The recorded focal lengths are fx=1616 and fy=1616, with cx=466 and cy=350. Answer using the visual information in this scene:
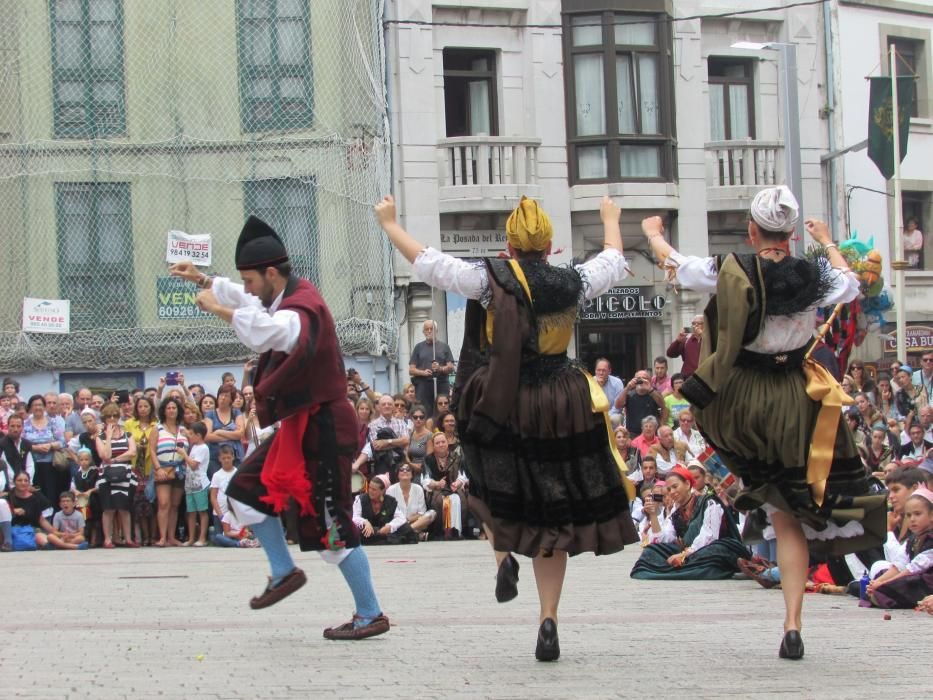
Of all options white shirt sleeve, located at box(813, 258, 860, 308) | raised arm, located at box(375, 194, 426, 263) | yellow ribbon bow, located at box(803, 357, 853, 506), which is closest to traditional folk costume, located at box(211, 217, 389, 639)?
raised arm, located at box(375, 194, 426, 263)

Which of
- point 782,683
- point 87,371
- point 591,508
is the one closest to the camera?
point 782,683

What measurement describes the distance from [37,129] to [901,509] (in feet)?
56.8

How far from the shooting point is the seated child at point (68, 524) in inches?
670

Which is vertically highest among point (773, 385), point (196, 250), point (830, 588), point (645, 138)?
point (645, 138)

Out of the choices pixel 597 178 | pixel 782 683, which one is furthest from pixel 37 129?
pixel 782 683

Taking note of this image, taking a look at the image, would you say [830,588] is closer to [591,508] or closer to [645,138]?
[591,508]

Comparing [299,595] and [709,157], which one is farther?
[709,157]

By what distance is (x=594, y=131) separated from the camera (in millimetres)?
26953

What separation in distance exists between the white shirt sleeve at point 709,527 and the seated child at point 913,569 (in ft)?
7.09

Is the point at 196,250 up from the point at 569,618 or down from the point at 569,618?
up

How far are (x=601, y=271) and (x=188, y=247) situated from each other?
17702 millimetres

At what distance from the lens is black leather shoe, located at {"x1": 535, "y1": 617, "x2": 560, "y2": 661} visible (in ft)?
21.6

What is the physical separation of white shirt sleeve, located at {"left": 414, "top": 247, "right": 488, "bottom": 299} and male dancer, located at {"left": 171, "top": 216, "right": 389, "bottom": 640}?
1.65ft

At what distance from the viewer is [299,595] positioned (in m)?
10.0
